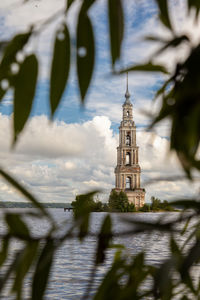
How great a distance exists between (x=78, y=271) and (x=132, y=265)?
1146 cm

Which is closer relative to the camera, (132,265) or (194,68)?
(194,68)

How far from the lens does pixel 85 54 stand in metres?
0.57

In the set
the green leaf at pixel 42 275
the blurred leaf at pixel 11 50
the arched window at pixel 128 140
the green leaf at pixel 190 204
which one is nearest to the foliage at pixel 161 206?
the green leaf at pixel 190 204

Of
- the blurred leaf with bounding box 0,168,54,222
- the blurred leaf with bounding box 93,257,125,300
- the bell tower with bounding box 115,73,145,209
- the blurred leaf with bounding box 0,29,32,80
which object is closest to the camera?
the blurred leaf with bounding box 0,168,54,222

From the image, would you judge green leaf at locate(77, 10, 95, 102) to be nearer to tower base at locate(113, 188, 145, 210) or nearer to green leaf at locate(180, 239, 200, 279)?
green leaf at locate(180, 239, 200, 279)

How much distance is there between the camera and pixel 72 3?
67 centimetres

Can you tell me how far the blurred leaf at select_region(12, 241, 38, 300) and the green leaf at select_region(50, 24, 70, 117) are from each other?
206 mm

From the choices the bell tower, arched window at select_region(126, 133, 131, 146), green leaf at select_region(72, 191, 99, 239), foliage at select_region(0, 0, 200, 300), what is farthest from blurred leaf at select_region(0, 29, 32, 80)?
arched window at select_region(126, 133, 131, 146)

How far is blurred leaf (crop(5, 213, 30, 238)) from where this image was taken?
53 centimetres

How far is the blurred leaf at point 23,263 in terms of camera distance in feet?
1.86

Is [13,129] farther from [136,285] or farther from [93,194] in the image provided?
[136,285]

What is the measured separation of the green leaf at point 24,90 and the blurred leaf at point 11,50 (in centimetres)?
3

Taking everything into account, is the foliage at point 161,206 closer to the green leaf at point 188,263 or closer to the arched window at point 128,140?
the green leaf at point 188,263

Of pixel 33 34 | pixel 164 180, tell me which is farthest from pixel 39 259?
pixel 33 34
